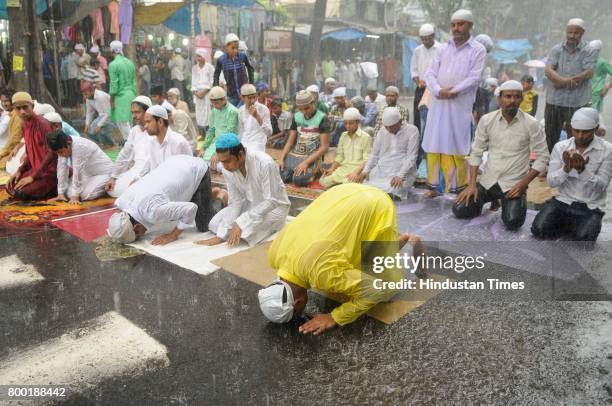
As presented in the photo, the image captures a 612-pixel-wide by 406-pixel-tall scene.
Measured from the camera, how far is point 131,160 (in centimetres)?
576

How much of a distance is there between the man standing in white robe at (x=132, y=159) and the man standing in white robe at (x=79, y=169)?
16 centimetres

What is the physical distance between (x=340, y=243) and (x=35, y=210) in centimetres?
408

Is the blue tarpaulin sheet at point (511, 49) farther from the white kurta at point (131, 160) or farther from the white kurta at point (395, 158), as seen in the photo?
the white kurta at point (131, 160)

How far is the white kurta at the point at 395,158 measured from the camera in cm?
573

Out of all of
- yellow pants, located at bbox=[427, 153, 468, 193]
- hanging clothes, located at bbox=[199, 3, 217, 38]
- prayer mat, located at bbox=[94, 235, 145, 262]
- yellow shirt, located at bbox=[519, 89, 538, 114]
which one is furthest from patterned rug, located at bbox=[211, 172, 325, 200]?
hanging clothes, located at bbox=[199, 3, 217, 38]

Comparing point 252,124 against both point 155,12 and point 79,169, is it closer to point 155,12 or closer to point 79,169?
point 79,169

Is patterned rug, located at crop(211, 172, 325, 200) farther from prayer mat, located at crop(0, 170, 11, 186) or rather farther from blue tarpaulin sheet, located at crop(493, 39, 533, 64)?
blue tarpaulin sheet, located at crop(493, 39, 533, 64)

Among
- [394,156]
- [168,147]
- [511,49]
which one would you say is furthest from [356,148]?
[511,49]

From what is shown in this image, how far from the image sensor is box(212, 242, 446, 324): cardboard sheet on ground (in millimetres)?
3112

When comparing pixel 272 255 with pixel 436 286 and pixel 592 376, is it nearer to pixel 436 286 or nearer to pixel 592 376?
pixel 436 286

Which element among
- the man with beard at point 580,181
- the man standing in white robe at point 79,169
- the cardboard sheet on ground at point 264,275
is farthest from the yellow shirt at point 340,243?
the man standing in white robe at point 79,169

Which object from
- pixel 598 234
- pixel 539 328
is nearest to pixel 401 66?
pixel 598 234

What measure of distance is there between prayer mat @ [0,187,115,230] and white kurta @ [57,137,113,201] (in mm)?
132

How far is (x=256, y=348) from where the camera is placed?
9.01 feet
